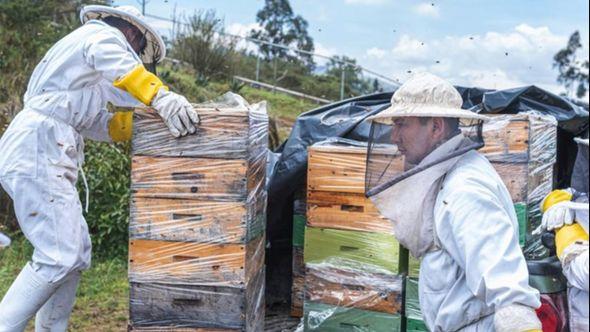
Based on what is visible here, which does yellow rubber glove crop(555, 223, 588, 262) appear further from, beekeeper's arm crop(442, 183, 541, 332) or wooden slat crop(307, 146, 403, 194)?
wooden slat crop(307, 146, 403, 194)

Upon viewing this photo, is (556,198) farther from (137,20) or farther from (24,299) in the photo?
(24,299)

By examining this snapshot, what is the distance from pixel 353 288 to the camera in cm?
362

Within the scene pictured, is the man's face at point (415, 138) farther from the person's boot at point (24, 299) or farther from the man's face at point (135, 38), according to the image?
the person's boot at point (24, 299)

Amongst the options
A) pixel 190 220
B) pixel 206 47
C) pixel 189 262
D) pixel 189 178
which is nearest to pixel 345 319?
pixel 189 262

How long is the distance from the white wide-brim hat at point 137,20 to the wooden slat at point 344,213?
1.24m

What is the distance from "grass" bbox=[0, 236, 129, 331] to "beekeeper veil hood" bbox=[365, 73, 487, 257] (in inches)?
115

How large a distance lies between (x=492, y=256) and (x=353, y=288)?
82.7 inches

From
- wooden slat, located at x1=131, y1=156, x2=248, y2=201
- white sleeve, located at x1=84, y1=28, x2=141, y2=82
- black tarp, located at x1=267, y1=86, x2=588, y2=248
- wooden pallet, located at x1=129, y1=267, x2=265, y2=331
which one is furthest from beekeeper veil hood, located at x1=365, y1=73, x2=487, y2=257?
black tarp, located at x1=267, y1=86, x2=588, y2=248

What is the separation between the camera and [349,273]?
3.62 m

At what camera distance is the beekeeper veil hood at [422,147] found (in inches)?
71.6

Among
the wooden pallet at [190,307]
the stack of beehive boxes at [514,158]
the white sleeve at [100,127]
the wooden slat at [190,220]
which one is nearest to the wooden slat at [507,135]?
the stack of beehive boxes at [514,158]

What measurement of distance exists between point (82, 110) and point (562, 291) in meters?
2.39

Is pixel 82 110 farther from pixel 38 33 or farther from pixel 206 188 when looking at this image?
pixel 38 33

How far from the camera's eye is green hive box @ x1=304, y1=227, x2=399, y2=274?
3.50 m
